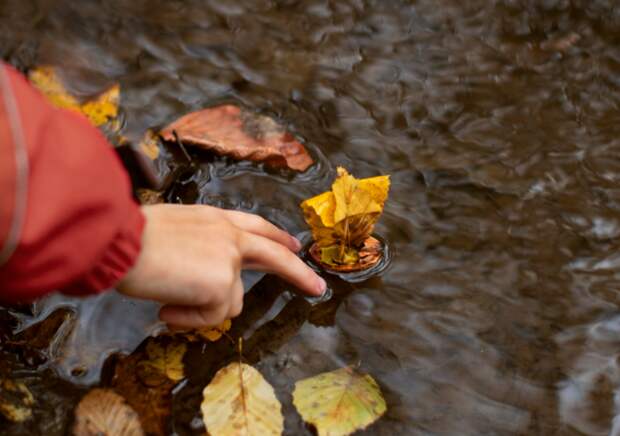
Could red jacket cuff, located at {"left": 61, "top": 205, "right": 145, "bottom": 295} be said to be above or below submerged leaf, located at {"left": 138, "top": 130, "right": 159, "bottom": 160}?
above

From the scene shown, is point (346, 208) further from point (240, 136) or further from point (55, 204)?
point (55, 204)

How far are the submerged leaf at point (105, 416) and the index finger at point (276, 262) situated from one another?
1.37 ft

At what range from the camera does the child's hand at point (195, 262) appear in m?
1.44

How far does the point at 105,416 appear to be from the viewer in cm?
163

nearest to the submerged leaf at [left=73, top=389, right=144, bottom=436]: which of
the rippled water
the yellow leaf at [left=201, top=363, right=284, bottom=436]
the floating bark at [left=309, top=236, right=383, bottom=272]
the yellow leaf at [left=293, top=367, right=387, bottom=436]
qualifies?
the rippled water

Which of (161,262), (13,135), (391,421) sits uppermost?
(13,135)

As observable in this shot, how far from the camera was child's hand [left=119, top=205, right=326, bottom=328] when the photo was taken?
144 cm

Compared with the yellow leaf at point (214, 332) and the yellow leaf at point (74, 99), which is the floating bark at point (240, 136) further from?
the yellow leaf at point (214, 332)

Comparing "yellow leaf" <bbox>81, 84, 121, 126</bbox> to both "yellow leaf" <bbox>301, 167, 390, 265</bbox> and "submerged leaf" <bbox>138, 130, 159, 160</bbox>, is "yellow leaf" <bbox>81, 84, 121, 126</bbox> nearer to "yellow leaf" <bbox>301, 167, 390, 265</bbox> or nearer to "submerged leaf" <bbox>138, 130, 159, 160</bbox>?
"submerged leaf" <bbox>138, 130, 159, 160</bbox>

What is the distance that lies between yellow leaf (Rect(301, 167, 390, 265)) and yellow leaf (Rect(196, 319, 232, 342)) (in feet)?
1.13

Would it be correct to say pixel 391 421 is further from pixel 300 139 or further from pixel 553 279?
pixel 300 139

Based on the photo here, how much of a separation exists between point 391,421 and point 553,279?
0.66m

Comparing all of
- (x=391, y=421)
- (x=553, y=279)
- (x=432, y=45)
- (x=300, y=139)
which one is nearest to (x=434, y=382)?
(x=391, y=421)

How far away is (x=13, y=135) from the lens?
122cm
